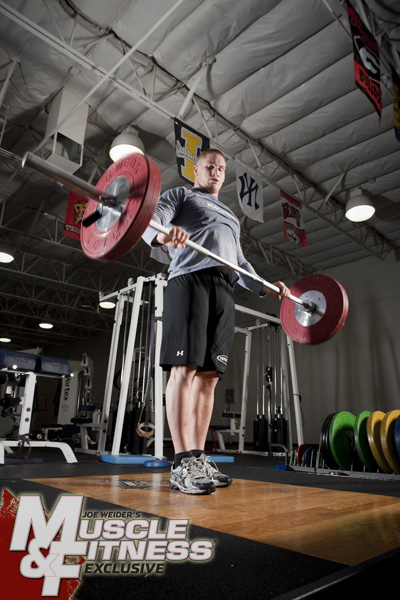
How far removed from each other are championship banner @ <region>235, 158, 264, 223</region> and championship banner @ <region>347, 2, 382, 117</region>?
1.58m

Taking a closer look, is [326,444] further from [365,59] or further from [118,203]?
[365,59]

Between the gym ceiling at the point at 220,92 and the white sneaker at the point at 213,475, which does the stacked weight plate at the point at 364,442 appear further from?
the gym ceiling at the point at 220,92

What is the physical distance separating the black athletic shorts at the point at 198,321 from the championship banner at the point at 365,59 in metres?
2.17

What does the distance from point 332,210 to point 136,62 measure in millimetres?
3373

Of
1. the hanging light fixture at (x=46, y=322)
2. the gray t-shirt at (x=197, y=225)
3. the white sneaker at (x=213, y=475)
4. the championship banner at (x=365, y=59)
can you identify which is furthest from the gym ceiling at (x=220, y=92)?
the hanging light fixture at (x=46, y=322)

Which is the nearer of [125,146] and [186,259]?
[186,259]

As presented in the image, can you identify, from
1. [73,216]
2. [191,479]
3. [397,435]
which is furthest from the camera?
[73,216]

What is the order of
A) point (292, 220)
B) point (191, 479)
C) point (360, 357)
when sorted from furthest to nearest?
point (360, 357), point (292, 220), point (191, 479)

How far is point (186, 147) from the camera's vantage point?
147 inches

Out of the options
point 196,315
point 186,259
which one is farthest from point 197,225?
point 196,315

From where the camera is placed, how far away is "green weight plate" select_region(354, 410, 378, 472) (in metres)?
2.11

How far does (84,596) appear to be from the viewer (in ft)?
1.45

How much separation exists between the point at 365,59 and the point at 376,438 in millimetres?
2560

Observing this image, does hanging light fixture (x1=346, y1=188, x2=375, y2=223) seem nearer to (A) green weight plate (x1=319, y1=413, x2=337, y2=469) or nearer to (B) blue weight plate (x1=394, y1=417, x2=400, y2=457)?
(A) green weight plate (x1=319, y1=413, x2=337, y2=469)
